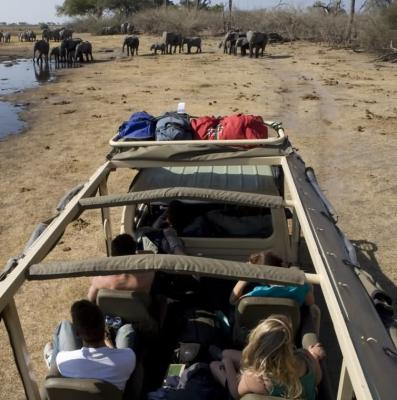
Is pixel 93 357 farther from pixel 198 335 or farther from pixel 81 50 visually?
pixel 81 50

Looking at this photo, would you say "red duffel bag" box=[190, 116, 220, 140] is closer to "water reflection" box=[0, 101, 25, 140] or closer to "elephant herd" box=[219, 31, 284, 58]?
"water reflection" box=[0, 101, 25, 140]

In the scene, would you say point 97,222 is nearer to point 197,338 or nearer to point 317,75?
point 197,338

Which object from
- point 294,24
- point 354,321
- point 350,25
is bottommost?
point 354,321

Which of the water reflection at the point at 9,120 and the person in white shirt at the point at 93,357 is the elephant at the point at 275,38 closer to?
the water reflection at the point at 9,120

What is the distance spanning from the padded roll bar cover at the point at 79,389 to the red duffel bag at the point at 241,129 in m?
2.98

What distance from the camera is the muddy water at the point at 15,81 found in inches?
648

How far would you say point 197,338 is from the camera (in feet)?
12.6

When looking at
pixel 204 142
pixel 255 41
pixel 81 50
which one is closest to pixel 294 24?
pixel 255 41

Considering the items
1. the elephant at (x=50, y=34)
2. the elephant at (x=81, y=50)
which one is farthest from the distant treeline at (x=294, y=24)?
the elephant at (x=81, y=50)

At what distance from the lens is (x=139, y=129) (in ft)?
18.3

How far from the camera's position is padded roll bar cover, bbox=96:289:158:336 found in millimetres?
3619

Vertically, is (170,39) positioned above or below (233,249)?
above

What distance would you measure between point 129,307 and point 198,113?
13068 mm

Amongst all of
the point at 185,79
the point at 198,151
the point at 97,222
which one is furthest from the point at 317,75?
the point at 198,151
